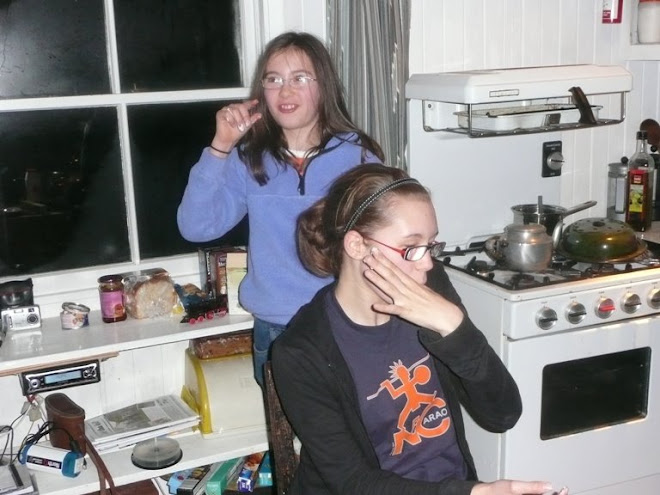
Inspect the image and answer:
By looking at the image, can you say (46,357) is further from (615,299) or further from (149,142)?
(615,299)

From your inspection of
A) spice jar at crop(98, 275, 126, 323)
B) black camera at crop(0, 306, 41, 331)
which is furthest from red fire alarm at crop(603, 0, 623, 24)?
black camera at crop(0, 306, 41, 331)

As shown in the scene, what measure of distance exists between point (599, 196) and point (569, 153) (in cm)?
22

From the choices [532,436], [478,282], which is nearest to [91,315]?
[478,282]

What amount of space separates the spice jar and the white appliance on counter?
998 millimetres

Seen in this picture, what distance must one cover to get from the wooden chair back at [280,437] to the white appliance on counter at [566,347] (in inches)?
33.9

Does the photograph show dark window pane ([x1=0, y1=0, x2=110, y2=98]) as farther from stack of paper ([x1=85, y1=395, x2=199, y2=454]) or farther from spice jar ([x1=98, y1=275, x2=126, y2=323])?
stack of paper ([x1=85, y1=395, x2=199, y2=454])

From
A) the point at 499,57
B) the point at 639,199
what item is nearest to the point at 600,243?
the point at 639,199

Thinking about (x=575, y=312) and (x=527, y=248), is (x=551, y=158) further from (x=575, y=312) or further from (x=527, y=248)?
(x=575, y=312)

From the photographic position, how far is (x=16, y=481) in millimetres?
2104

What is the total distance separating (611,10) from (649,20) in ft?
0.45

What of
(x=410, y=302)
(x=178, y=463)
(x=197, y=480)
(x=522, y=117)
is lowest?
(x=197, y=480)

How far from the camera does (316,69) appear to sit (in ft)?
6.58

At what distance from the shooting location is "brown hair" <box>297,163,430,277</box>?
143cm

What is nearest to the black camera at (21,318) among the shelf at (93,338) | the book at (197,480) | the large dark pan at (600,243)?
the shelf at (93,338)
